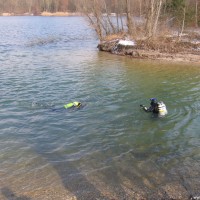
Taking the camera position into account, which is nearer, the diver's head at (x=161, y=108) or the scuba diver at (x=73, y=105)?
the diver's head at (x=161, y=108)

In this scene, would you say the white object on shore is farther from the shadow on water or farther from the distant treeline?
the distant treeline

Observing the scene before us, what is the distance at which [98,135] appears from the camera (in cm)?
1054

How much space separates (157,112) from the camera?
39.1ft

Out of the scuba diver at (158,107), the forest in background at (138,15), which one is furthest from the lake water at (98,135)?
the forest in background at (138,15)

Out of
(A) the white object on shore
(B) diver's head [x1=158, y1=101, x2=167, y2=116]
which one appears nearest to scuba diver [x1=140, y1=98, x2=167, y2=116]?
(B) diver's head [x1=158, y1=101, x2=167, y2=116]

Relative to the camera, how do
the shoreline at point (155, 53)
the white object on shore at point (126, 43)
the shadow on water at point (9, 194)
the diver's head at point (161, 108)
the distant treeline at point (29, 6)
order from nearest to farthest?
1. the shadow on water at point (9, 194)
2. the diver's head at point (161, 108)
3. the shoreline at point (155, 53)
4. the white object on shore at point (126, 43)
5. the distant treeline at point (29, 6)

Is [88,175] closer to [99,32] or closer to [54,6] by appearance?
[99,32]

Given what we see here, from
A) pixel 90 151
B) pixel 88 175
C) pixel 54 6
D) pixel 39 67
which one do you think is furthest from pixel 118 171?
pixel 54 6

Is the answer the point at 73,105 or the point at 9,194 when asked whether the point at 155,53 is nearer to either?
the point at 73,105

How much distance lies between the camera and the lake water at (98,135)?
7312 mm

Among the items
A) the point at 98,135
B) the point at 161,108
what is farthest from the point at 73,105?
the point at 161,108

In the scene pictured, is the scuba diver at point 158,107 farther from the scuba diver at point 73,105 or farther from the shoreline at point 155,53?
the shoreline at point 155,53

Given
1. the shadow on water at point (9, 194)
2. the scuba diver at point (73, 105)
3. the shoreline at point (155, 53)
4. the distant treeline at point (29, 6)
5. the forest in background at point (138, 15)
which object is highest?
the distant treeline at point (29, 6)

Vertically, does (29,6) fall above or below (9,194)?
above
